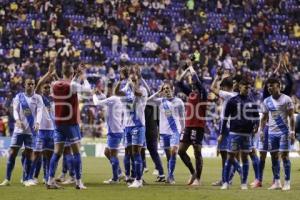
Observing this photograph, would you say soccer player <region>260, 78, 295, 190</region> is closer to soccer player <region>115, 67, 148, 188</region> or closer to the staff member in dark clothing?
soccer player <region>115, 67, 148, 188</region>

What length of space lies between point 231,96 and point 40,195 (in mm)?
5304

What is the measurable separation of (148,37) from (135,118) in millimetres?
27338

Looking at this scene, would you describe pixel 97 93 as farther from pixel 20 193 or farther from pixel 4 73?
pixel 4 73

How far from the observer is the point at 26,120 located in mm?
18625

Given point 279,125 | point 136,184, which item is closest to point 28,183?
point 136,184

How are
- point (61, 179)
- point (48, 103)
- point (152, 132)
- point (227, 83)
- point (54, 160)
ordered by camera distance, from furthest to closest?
point (152, 132) < point (61, 179) < point (48, 103) < point (227, 83) < point (54, 160)

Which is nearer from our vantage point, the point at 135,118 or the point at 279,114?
the point at 279,114

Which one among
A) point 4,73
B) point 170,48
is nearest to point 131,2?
point 170,48

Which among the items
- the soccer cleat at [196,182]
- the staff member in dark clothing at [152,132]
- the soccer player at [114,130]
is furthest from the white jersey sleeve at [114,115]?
the soccer cleat at [196,182]

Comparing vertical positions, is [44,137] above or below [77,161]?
above

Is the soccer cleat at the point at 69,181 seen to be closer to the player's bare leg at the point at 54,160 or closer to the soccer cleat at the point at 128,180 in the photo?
the soccer cleat at the point at 128,180

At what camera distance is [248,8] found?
49656 mm

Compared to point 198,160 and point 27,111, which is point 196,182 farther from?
point 27,111

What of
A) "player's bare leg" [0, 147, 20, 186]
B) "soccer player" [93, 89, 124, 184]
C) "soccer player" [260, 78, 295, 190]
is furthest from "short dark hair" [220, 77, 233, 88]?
"player's bare leg" [0, 147, 20, 186]
